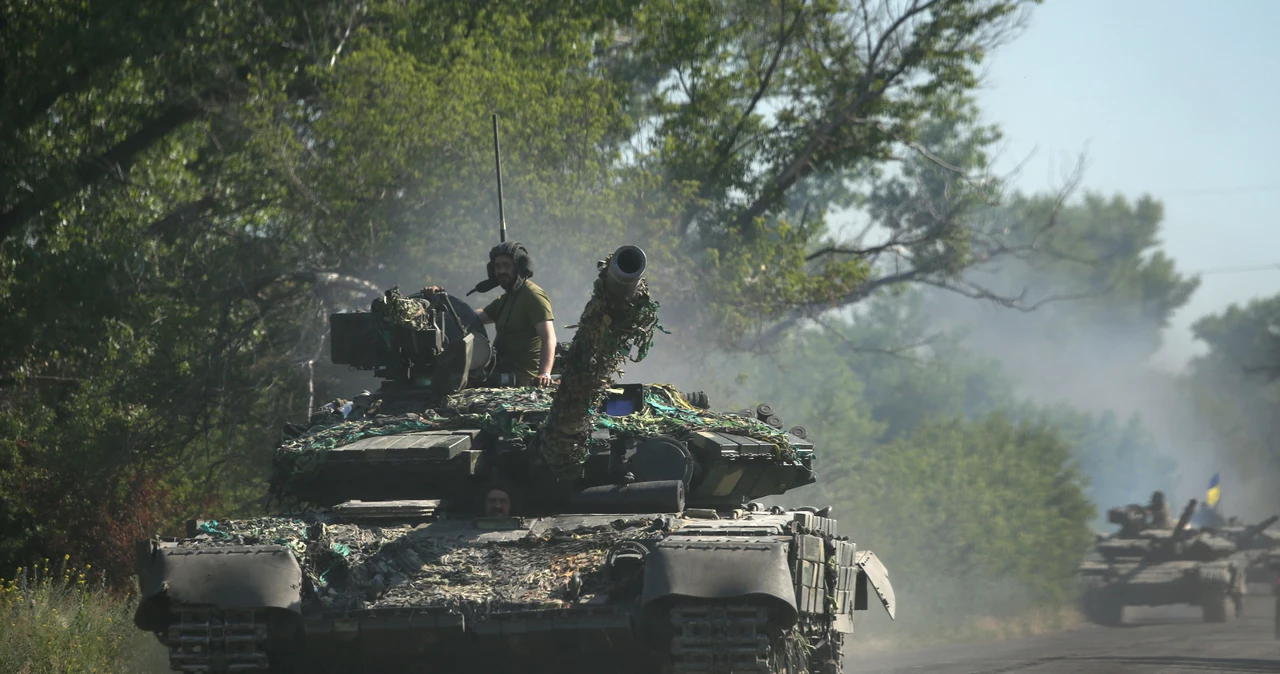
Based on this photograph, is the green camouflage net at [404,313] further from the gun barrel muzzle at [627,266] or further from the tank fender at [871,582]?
the tank fender at [871,582]

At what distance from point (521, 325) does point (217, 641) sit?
13.3 feet

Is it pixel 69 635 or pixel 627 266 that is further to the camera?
pixel 69 635

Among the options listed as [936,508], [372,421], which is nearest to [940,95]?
[936,508]

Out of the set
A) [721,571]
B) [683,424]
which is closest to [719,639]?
[721,571]

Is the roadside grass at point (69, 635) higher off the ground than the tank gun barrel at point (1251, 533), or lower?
lower

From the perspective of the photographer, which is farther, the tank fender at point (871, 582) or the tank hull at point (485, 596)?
the tank fender at point (871, 582)

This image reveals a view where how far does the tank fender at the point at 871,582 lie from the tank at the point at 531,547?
105cm

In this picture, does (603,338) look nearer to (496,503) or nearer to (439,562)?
(439,562)

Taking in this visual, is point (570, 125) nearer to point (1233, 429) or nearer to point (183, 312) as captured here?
point (183, 312)

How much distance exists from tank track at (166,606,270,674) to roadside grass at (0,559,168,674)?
4540mm

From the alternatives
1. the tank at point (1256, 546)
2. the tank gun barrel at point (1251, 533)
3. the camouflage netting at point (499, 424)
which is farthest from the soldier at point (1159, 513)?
the camouflage netting at point (499, 424)

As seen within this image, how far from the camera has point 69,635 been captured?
12430 mm

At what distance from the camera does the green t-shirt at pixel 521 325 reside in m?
11.2

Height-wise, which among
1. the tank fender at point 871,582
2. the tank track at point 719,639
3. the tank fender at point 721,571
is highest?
the tank fender at point 871,582
